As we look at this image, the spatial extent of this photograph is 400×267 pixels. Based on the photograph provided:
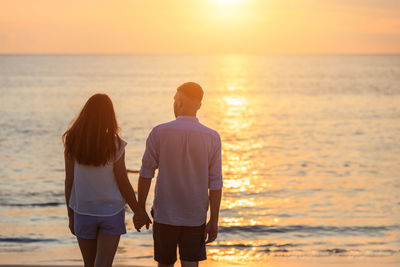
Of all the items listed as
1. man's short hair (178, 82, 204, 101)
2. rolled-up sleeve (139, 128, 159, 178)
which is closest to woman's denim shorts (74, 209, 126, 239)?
rolled-up sleeve (139, 128, 159, 178)

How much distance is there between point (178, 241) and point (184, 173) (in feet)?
1.88

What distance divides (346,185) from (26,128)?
24.0 metres

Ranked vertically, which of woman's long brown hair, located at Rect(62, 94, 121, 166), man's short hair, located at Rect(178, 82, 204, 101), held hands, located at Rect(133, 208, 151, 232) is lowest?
held hands, located at Rect(133, 208, 151, 232)

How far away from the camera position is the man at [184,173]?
15.7 feet

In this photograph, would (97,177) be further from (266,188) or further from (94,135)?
(266,188)

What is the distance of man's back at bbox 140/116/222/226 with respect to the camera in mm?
4785

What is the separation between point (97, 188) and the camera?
4.78 m

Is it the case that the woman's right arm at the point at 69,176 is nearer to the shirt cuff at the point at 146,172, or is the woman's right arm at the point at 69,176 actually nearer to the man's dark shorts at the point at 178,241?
the shirt cuff at the point at 146,172

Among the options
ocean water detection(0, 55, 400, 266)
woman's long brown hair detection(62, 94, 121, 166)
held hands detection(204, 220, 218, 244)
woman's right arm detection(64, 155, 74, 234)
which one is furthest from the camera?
ocean water detection(0, 55, 400, 266)

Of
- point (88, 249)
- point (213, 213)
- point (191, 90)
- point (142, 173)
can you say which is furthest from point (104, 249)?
point (191, 90)

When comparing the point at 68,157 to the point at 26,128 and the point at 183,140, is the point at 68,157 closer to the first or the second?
the point at 183,140

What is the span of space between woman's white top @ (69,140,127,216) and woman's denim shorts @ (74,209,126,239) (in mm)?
37

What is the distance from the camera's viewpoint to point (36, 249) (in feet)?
37.7

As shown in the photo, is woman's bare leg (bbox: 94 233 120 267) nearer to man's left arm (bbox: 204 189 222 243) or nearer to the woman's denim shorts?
the woman's denim shorts
